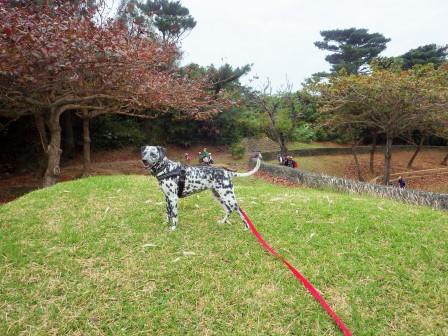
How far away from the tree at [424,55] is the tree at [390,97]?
15.4 m

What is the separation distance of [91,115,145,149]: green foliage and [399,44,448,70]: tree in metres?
27.3

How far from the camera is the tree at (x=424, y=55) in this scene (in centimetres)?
3209

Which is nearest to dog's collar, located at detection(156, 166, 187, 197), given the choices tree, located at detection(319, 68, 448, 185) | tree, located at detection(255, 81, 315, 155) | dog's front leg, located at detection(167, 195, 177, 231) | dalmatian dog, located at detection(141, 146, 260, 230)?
dalmatian dog, located at detection(141, 146, 260, 230)

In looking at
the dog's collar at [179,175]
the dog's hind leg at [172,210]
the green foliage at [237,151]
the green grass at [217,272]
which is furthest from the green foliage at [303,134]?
the dog's collar at [179,175]

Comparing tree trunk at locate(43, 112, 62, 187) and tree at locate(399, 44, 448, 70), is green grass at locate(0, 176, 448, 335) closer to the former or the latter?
tree trunk at locate(43, 112, 62, 187)

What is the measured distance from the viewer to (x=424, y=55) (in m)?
32.5

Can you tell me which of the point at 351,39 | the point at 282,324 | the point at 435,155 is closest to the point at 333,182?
the point at 282,324

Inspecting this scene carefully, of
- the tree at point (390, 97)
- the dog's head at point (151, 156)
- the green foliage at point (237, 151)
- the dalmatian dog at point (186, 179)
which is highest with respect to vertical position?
the tree at point (390, 97)

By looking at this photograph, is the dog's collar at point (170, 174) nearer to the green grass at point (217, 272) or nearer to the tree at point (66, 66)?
the green grass at point (217, 272)

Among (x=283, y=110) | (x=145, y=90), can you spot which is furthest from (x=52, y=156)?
(x=283, y=110)

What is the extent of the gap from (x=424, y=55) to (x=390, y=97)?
877 inches

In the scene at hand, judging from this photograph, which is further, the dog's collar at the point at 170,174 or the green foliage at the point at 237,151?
the green foliage at the point at 237,151

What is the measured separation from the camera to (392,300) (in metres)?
4.01

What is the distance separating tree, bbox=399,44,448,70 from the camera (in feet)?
105
